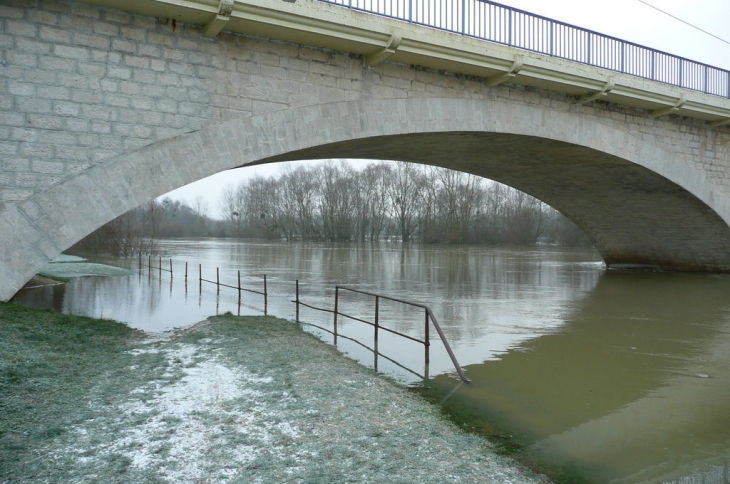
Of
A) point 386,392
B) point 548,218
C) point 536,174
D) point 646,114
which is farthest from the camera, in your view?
point 548,218

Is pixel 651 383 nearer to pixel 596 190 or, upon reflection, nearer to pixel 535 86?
pixel 535 86

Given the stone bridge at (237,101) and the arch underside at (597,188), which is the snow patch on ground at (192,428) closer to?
the stone bridge at (237,101)

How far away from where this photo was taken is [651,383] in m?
7.48

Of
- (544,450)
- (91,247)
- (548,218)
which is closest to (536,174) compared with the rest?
(544,450)

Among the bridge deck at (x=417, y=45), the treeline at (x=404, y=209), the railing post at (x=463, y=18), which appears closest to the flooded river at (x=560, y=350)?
the bridge deck at (x=417, y=45)

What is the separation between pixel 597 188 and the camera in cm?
2102

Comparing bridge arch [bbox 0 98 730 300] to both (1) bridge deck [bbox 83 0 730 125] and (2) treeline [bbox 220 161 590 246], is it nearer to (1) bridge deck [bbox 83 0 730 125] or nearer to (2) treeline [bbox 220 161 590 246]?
(1) bridge deck [bbox 83 0 730 125]

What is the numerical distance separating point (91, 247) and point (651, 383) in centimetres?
3913

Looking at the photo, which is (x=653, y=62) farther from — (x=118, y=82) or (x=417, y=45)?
(x=118, y=82)

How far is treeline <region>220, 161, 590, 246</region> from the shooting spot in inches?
2771

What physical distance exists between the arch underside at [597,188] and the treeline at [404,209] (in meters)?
40.7

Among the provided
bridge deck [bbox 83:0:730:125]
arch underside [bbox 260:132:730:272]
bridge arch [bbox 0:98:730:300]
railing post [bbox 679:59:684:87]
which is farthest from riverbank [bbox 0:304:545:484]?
railing post [bbox 679:59:684:87]

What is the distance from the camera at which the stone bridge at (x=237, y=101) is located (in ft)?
27.6

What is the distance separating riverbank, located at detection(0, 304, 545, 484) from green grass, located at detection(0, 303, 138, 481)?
2cm
